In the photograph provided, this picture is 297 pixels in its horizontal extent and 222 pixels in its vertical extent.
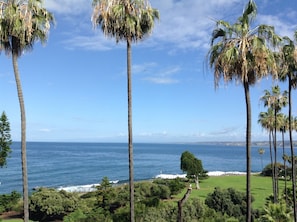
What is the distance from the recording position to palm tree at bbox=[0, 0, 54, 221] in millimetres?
12203

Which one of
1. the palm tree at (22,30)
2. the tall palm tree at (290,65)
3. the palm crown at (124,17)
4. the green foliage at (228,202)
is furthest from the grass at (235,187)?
the palm tree at (22,30)

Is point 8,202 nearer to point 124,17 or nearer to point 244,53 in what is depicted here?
point 124,17

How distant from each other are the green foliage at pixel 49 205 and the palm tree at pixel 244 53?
20.9 metres

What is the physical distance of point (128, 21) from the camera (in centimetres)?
1364

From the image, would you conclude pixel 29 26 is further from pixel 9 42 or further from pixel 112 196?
pixel 112 196

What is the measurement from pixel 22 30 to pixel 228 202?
2299cm

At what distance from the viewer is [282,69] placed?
703 inches

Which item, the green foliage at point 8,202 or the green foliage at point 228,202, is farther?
the green foliage at point 8,202

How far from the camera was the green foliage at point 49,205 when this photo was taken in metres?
27.9

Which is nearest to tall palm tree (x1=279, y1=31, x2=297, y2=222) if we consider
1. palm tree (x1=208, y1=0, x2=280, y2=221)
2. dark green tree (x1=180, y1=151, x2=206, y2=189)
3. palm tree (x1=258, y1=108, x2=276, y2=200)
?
palm tree (x1=208, y1=0, x2=280, y2=221)

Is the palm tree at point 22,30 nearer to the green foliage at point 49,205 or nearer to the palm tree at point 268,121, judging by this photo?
the green foliage at point 49,205

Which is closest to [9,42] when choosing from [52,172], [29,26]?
[29,26]

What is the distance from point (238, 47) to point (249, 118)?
270 cm

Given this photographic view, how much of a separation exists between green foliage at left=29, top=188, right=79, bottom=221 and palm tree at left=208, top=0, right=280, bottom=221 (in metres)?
20.9
